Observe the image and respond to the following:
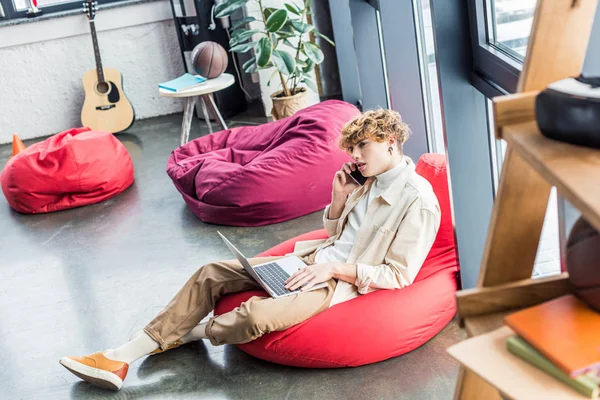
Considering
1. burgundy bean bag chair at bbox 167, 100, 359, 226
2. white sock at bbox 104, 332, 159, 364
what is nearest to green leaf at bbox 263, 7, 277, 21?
burgundy bean bag chair at bbox 167, 100, 359, 226

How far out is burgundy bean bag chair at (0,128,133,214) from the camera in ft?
15.9

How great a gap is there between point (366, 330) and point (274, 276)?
41 cm

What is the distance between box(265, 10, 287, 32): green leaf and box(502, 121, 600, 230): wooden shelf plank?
13.6 feet

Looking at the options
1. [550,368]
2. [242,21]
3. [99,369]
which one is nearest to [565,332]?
[550,368]

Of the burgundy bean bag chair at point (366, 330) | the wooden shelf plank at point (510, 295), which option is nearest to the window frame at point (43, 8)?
the burgundy bean bag chair at point (366, 330)

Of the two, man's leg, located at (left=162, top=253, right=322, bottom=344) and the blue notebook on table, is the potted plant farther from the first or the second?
man's leg, located at (left=162, top=253, right=322, bottom=344)

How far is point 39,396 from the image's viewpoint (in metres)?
2.92

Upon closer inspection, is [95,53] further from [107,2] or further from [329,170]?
[329,170]

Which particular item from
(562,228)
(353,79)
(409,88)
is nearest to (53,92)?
(353,79)

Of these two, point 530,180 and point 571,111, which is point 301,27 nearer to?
point 530,180

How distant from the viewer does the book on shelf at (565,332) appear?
108 centimetres

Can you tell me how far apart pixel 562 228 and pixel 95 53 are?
17.2 ft

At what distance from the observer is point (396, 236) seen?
8.70 feet

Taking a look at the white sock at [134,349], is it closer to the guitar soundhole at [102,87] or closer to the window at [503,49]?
the window at [503,49]
